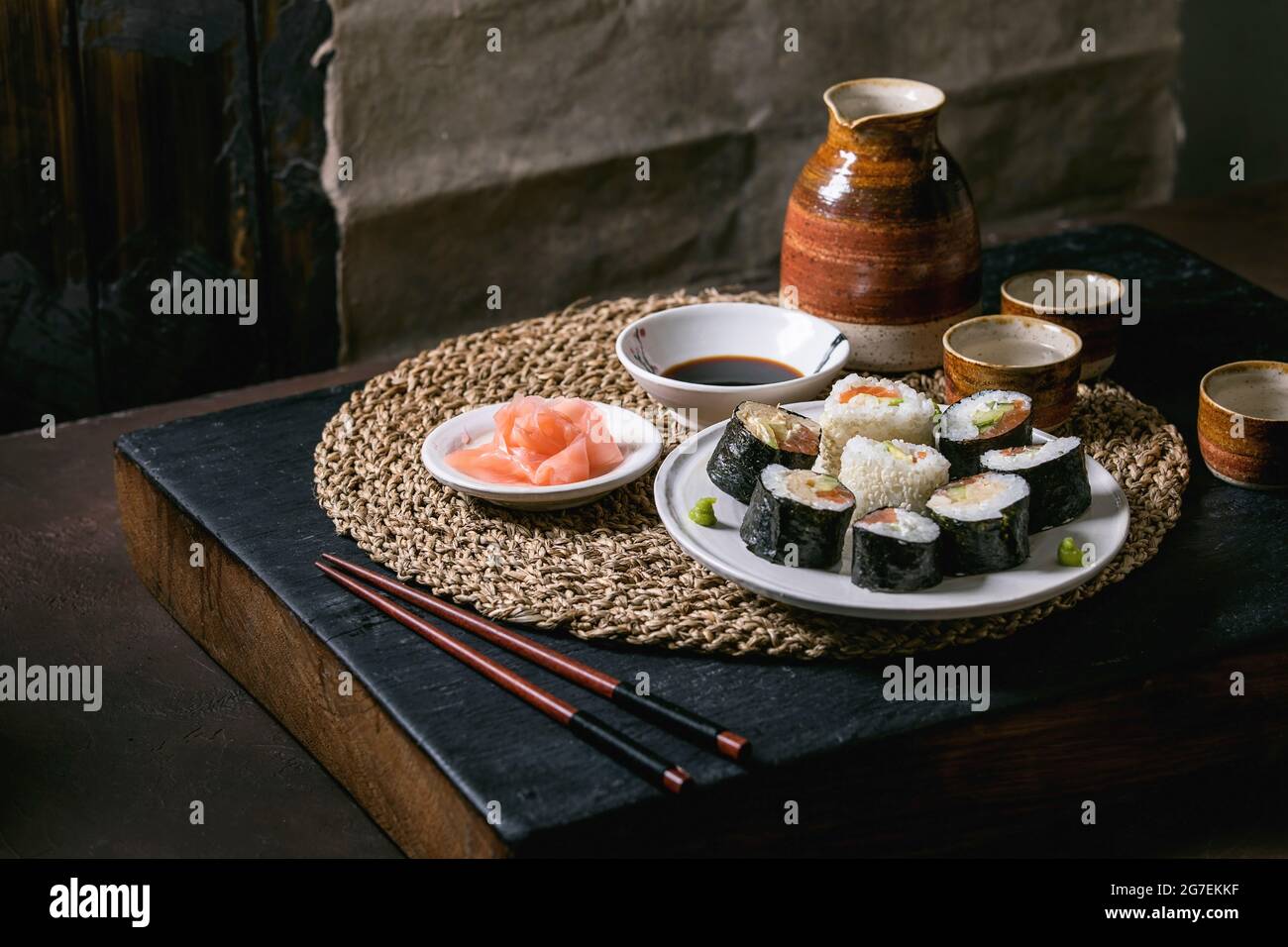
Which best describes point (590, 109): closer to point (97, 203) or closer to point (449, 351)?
point (97, 203)

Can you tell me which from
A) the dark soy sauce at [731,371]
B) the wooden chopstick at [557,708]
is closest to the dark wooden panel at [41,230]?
the dark soy sauce at [731,371]

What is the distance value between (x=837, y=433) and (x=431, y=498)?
53 centimetres

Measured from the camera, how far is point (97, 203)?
3090mm

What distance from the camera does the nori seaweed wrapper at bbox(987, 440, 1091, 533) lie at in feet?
5.89

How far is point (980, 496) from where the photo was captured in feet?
5.75

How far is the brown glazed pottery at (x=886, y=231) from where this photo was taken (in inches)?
87.8

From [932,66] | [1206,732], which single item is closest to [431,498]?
[1206,732]

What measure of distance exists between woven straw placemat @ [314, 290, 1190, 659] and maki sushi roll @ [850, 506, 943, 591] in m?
0.06

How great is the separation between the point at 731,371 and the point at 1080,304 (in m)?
0.55

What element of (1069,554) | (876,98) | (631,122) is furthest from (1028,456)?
(631,122)

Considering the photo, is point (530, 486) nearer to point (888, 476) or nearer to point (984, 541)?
point (888, 476)

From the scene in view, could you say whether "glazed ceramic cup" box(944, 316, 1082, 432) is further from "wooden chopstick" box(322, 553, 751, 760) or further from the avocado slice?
"wooden chopstick" box(322, 553, 751, 760)

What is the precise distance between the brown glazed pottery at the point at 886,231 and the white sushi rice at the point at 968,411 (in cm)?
35

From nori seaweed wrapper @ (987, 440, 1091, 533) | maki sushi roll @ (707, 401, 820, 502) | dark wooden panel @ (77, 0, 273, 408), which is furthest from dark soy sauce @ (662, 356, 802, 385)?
dark wooden panel @ (77, 0, 273, 408)
